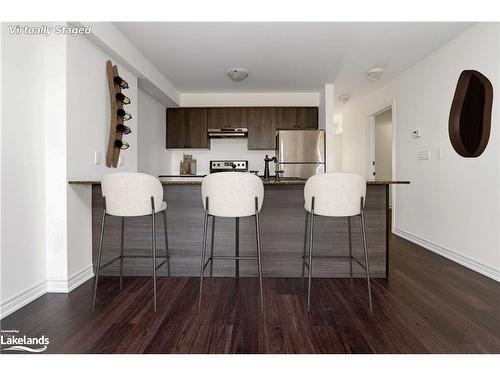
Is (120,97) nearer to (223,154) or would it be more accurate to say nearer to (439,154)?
(223,154)

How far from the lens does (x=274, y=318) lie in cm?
196

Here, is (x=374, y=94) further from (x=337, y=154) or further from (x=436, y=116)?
(x=337, y=154)

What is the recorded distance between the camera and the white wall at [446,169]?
279 cm

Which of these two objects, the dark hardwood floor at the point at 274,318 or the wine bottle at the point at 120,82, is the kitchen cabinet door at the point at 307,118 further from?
the dark hardwood floor at the point at 274,318

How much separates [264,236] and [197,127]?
3.23 metres

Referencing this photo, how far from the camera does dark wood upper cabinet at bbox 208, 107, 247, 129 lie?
5.33 m

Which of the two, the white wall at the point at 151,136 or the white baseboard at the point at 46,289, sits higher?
the white wall at the point at 151,136

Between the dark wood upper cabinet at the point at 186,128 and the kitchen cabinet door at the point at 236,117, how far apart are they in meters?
0.46

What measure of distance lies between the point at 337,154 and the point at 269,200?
674cm

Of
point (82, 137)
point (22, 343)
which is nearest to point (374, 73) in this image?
point (82, 137)

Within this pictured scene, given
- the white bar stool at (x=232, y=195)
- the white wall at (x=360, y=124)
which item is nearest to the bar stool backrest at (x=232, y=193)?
the white bar stool at (x=232, y=195)

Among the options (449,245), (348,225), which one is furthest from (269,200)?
(449,245)

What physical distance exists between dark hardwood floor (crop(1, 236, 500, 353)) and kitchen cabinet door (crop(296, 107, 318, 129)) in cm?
319

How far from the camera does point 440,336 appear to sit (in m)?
1.73
